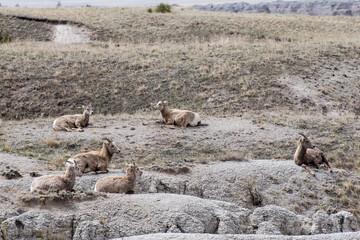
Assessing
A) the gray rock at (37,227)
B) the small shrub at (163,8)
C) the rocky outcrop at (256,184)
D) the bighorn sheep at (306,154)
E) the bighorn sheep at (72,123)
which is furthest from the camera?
the small shrub at (163,8)

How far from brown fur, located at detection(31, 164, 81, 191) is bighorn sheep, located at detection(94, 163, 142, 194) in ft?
2.43

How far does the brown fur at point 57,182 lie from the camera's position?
10523 mm

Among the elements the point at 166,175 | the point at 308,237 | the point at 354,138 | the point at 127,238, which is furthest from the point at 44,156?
the point at 354,138

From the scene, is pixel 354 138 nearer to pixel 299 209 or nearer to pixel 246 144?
pixel 246 144

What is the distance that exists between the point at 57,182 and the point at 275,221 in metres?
5.21

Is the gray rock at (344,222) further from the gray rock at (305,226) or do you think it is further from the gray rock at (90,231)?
the gray rock at (90,231)

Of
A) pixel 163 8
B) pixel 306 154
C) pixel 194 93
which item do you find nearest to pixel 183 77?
pixel 194 93

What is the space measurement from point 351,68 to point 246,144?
597 inches

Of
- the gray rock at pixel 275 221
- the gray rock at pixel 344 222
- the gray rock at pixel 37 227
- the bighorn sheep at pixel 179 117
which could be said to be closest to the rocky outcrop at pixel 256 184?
the gray rock at pixel 344 222

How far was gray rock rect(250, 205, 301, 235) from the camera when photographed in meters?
10.2

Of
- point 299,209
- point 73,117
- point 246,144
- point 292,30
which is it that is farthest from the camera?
point 292,30

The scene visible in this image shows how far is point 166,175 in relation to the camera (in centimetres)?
1323

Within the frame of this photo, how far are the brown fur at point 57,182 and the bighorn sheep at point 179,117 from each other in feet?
28.0

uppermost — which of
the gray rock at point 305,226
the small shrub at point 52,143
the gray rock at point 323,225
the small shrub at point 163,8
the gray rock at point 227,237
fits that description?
the small shrub at point 163,8
